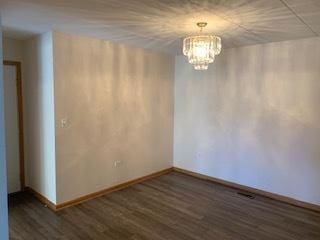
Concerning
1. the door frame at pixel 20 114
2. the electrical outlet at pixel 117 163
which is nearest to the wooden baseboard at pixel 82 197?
the door frame at pixel 20 114

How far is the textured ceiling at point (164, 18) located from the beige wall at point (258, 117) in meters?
0.46

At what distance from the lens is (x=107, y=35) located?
347 centimetres

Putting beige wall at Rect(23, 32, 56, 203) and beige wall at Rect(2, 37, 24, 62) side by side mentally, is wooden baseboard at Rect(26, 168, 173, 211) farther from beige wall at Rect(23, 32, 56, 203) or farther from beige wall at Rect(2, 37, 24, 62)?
beige wall at Rect(2, 37, 24, 62)

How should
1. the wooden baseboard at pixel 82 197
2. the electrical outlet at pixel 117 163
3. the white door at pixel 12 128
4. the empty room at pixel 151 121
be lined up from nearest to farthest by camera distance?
1. the empty room at pixel 151 121
2. the wooden baseboard at pixel 82 197
3. the white door at pixel 12 128
4. the electrical outlet at pixel 117 163

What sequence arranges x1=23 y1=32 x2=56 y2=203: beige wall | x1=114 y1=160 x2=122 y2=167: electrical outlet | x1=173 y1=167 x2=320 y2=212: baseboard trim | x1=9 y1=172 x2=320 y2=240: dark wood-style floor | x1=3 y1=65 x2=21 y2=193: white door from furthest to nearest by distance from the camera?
x1=114 y1=160 x2=122 y2=167: electrical outlet → x1=3 y1=65 x2=21 y2=193: white door → x1=173 y1=167 x2=320 y2=212: baseboard trim → x1=23 y1=32 x2=56 y2=203: beige wall → x1=9 y1=172 x2=320 y2=240: dark wood-style floor

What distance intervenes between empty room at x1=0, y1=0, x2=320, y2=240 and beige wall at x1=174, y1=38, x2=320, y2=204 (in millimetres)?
17

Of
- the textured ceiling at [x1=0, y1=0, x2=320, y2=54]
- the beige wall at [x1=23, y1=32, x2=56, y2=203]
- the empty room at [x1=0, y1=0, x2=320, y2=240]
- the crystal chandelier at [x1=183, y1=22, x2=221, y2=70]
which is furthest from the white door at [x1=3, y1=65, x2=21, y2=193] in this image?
the crystal chandelier at [x1=183, y1=22, x2=221, y2=70]

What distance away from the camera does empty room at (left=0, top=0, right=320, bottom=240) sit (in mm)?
2754

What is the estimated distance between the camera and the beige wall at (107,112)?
345cm

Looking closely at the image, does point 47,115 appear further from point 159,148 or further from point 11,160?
point 159,148

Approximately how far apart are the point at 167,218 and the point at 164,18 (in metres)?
2.42

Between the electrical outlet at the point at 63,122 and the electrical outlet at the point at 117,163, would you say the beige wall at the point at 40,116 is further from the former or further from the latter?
the electrical outlet at the point at 117,163

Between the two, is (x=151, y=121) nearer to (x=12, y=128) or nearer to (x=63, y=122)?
(x=63, y=122)

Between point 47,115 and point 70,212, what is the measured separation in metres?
1.35
